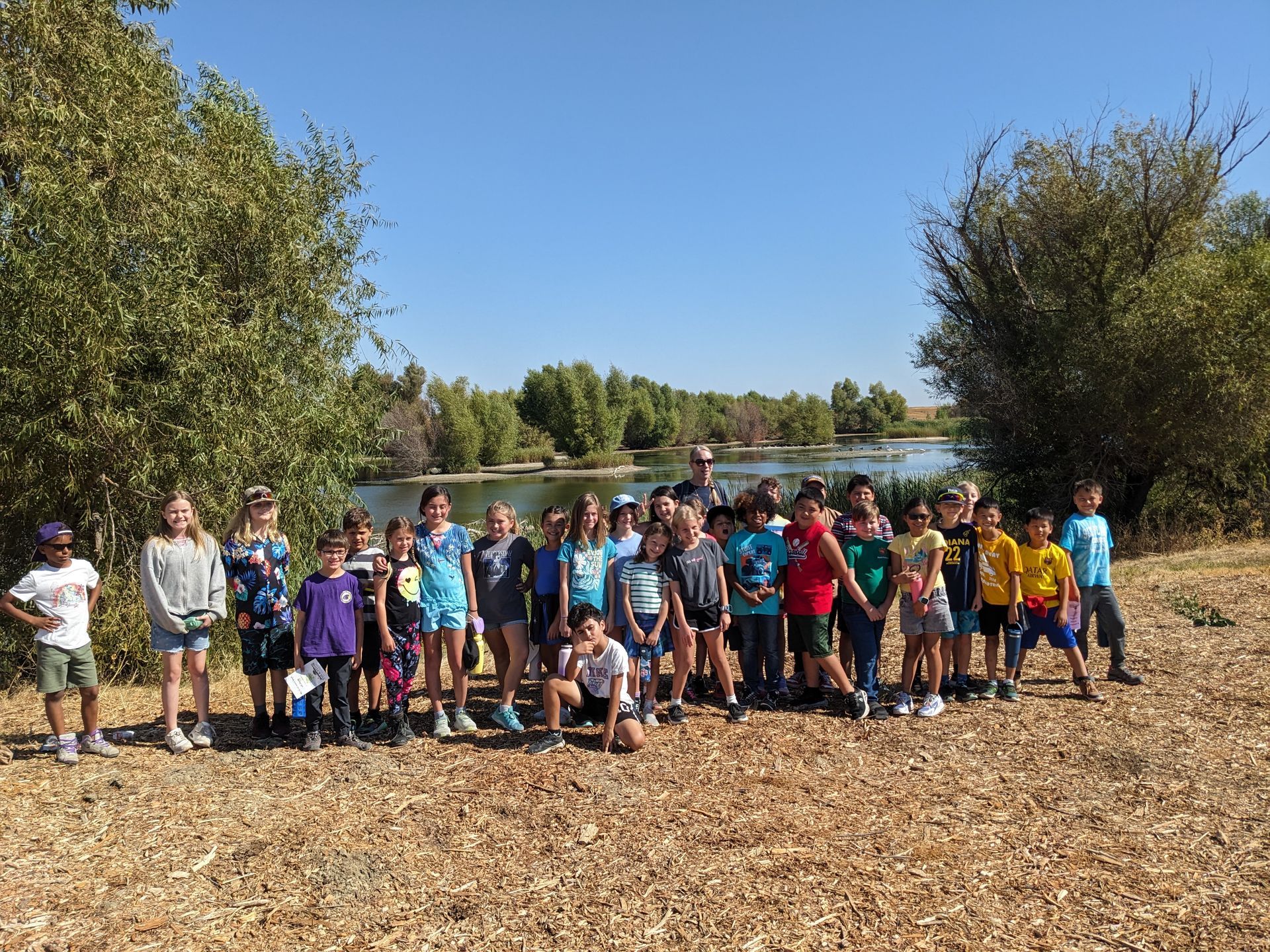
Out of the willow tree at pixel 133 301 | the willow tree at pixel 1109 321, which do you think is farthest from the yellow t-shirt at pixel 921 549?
the willow tree at pixel 1109 321

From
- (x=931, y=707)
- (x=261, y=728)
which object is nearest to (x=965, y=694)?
(x=931, y=707)

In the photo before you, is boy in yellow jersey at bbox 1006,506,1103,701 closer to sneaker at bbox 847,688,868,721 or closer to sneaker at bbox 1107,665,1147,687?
sneaker at bbox 1107,665,1147,687

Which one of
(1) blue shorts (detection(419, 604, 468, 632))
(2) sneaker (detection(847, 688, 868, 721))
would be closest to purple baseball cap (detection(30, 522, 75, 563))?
(1) blue shorts (detection(419, 604, 468, 632))

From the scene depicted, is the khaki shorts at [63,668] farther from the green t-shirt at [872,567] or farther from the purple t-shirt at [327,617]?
the green t-shirt at [872,567]

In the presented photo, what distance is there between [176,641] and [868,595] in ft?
15.1

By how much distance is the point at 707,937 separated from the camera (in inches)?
126

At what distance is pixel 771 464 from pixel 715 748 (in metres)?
45.9

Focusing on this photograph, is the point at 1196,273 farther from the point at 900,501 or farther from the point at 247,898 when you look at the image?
the point at 247,898

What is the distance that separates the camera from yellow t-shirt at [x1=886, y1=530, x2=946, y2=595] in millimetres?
5500

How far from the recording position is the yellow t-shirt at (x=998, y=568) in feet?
19.1

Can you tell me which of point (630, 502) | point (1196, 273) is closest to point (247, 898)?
point (630, 502)

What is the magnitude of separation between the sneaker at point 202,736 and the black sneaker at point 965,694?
5151 mm

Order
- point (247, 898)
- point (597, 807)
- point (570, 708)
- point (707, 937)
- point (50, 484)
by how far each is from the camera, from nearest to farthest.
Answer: point (707, 937) < point (247, 898) < point (597, 807) < point (570, 708) < point (50, 484)

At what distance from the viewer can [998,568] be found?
5.86m
